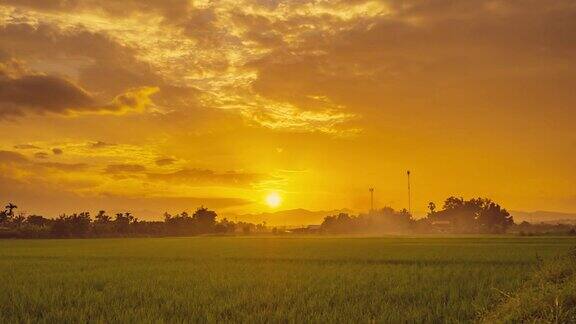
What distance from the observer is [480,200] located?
538 ft

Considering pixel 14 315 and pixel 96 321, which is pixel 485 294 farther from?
pixel 14 315

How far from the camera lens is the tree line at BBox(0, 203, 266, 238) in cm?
9353

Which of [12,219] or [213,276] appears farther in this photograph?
[12,219]

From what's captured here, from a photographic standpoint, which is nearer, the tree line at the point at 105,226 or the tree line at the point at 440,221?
the tree line at the point at 105,226

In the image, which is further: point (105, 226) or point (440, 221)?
point (440, 221)

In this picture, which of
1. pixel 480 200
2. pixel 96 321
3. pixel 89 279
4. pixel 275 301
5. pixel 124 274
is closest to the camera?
pixel 96 321

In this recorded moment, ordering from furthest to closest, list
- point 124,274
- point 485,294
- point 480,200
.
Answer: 1. point 480,200
2. point 124,274
3. point 485,294

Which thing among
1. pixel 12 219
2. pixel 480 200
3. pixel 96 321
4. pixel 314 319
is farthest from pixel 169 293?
pixel 480 200

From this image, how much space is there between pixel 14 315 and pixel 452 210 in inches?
6894

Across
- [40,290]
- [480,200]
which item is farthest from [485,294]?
[480,200]

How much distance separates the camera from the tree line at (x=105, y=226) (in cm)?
9353

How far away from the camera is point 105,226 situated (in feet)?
354

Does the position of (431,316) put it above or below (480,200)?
below

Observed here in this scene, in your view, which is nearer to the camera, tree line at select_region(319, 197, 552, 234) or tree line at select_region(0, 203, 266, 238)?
tree line at select_region(0, 203, 266, 238)
